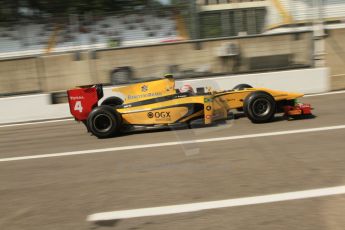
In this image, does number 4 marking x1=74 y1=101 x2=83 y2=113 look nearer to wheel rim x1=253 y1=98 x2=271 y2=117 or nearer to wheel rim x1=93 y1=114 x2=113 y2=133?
wheel rim x1=93 y1=114 x2=113 y2=133

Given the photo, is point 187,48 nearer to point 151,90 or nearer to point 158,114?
point 151,90

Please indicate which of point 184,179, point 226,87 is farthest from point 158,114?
point 226,87

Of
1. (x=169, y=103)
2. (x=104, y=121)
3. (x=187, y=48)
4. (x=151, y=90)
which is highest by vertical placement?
(x=187, y=48)

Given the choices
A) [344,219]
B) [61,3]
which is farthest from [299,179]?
[61,3]

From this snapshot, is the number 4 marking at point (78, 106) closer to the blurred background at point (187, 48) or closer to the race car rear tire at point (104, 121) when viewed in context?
the race car rear tire at point (104, 121)

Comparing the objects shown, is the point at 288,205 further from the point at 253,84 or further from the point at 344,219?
the point at 253,84

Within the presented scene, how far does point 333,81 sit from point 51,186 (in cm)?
916

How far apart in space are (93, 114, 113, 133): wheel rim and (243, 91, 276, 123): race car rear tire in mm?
2540

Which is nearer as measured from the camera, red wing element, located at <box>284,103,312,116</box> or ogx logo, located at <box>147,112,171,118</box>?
ogx logo, located at <box>147,112,171,118</box>

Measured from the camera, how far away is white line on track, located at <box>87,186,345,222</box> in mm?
4219

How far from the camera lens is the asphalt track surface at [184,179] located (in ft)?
13.2

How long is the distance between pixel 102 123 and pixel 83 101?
0.57 m

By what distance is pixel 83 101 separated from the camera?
8.14 m

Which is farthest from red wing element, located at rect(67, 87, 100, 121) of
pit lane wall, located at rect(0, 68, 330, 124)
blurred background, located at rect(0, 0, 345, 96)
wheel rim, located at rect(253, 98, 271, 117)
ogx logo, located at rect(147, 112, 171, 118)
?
blurred background, located at rect(0, 0, 345, 96)
